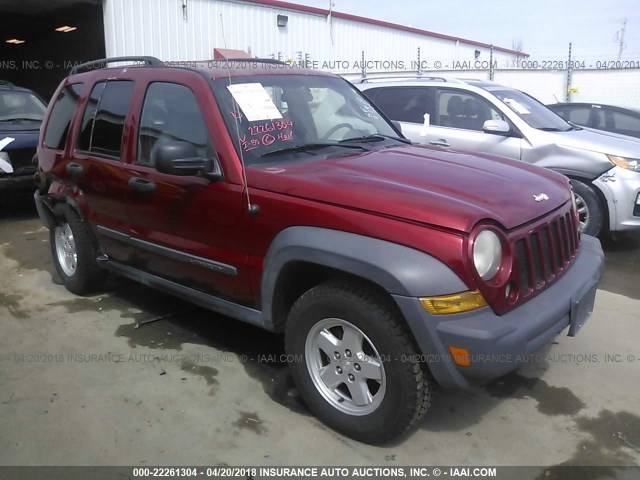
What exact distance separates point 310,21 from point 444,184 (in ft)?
49.0

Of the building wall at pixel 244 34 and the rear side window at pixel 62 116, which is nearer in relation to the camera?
the rear side window at pixel 62 116

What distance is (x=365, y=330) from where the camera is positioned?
105 inches

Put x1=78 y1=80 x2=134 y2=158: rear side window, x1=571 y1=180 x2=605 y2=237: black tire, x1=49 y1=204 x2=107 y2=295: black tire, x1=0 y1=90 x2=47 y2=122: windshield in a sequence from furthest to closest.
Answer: x1=0 y1=90 x2=47 y2=122: windshield, x1=571 y1=180 x2=605 y2=237: black tire, x1=49 y1=204 x2=107 y2=295: black tire, x1=78 y1=80 x2=134 y2=158: rear side window

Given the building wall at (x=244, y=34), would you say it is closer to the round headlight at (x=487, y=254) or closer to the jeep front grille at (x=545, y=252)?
the jeep front grille at (x=545, y=252)

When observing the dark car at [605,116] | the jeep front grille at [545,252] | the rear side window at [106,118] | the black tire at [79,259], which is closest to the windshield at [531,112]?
the dark car at [605,116]

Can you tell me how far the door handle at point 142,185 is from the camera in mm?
3620

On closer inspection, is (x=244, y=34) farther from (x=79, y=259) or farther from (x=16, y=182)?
(x=79, y=259)

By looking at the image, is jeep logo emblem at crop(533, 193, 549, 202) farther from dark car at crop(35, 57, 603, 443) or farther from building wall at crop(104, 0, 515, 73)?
building wall at crop(104, 0, 515, 73)

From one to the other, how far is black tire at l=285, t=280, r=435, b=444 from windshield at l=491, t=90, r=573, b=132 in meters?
4.50

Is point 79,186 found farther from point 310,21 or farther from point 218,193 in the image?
point 310,21

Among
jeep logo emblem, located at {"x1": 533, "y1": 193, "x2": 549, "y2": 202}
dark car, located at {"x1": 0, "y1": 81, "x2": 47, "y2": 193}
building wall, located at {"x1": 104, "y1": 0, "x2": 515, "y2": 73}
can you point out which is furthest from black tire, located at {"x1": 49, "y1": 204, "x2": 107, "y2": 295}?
building wall, located at {"x1": 104, "y1": 0, "x2": 515, "y2": 73}

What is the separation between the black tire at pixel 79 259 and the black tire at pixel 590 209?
4.66 metres

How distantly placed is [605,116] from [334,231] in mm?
8438

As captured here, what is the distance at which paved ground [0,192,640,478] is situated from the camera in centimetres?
284
